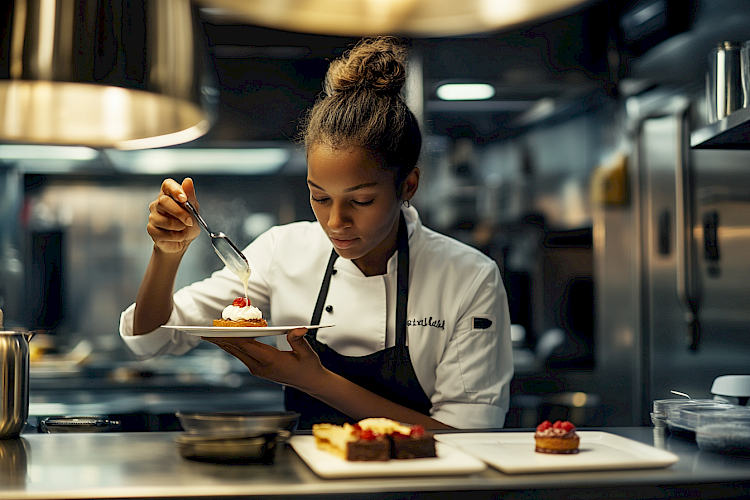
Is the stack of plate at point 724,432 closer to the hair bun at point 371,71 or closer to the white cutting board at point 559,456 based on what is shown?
the white cutting board at point 559,456

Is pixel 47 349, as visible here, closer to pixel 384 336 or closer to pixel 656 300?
pixel 384 336

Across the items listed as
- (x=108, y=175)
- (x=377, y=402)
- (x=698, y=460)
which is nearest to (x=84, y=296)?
(x=108, y=175)

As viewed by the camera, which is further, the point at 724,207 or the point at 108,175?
the point at 108,175

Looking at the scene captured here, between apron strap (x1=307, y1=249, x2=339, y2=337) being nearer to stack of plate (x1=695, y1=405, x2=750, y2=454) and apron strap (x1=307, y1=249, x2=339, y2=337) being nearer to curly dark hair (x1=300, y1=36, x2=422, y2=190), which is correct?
curly dark hair (x1=300, y1=36, x2=422, y2=190)

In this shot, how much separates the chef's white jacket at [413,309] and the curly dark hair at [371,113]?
298 millimetres

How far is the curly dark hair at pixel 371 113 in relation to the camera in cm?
168

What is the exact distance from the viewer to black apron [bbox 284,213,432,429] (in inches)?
70.5

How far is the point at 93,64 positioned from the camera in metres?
1.11

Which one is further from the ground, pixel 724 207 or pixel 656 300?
pixel 724 207

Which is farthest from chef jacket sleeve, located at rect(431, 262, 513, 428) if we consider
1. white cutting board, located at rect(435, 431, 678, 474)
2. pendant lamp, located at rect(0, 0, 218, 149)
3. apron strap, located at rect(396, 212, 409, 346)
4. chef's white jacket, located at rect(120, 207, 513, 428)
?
pendant lamp, located at rect(0, 0, 218, 149)

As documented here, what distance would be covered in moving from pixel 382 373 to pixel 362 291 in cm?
24

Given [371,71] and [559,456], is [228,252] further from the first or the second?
[559,456]

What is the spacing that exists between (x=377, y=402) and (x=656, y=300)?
217 cm

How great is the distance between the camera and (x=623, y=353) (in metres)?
3.52
